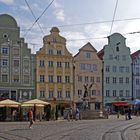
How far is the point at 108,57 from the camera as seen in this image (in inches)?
3068

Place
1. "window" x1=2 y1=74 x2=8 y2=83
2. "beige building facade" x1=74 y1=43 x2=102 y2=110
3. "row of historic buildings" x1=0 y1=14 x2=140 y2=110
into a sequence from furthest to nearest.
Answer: "beige building facade" x1=74 y1=43 x2=102 y2=110 < "row of historic buildings" x1=0 y1=14 x2=140 y2=110 < "window" x1=2 y1=74 x2=8 y2=83

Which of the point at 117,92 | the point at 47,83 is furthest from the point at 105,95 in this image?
the point at 47,83

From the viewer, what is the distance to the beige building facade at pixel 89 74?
7300cm

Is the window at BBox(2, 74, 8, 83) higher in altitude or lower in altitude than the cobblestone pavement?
higher

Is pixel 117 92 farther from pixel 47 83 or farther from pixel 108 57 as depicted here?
pixel 47 83

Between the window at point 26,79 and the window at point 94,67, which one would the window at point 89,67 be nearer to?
the window at point 94,67

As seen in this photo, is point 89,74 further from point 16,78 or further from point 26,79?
point 16,78

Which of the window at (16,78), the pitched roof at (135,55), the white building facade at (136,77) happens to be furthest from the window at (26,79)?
the pitched roof at (135,55)

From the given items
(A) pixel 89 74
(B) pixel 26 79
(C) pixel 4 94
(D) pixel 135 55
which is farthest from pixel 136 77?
(C) pixel 4 94

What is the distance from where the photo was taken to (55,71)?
70.2 metres

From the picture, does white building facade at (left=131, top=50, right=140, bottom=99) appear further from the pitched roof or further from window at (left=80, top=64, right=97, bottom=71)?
window at (left=80, top=64, right=97, bottom=71)

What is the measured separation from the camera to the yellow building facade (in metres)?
68.8

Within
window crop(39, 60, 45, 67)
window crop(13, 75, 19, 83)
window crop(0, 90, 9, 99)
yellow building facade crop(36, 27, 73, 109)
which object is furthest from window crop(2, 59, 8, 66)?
window crop(39, 60, 45, 67)

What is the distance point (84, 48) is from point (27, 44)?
12.5 metres
